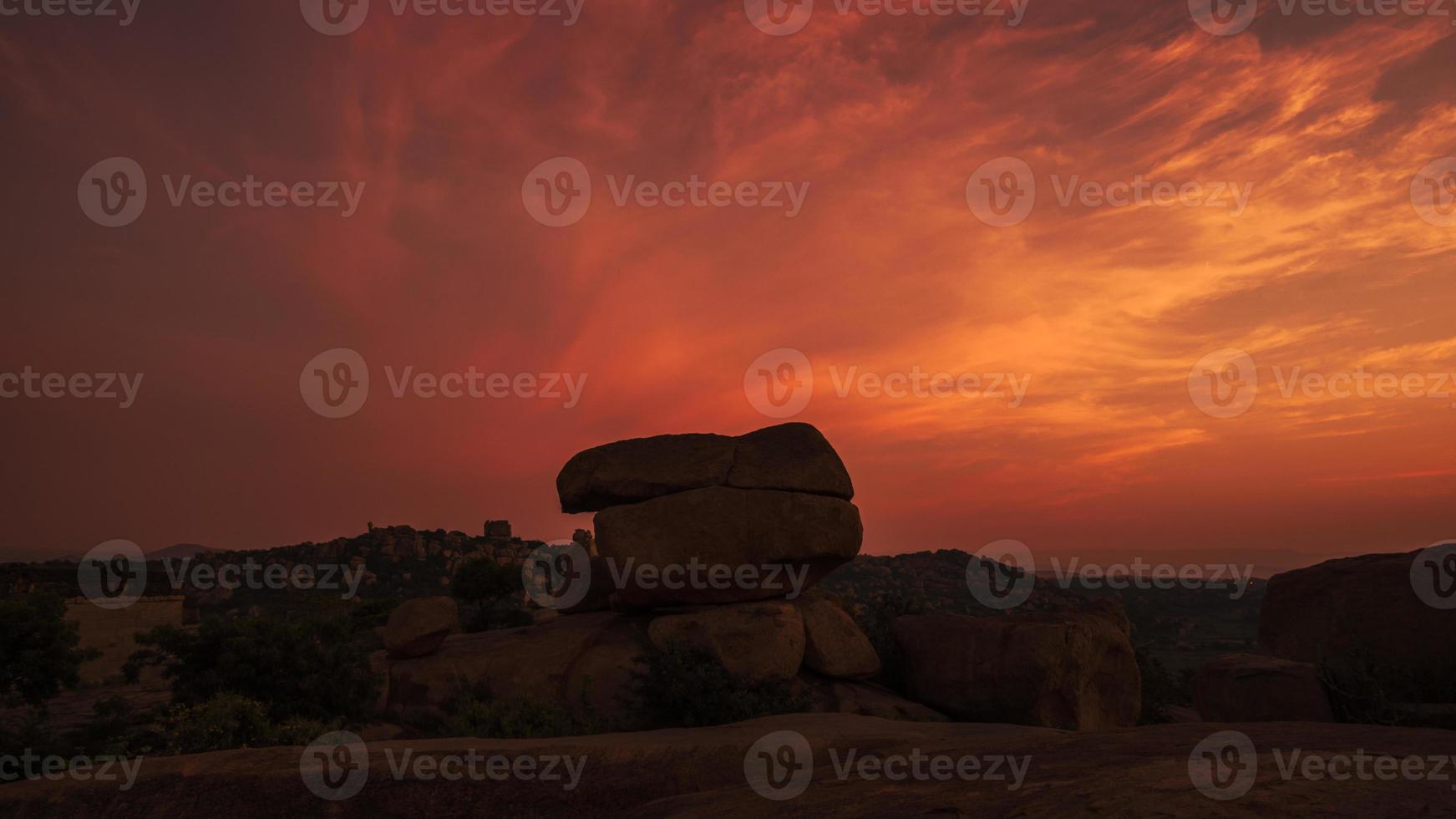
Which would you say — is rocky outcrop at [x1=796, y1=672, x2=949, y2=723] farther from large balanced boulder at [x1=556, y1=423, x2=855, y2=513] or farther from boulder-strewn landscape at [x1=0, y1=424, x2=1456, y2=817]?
large balanced boulder at [x1=556, y1=423, x2=855, y2=513]

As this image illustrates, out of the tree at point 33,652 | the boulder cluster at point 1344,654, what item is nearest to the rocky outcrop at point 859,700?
the boulder cluster at point 1344,654

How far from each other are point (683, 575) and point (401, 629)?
30.4ft

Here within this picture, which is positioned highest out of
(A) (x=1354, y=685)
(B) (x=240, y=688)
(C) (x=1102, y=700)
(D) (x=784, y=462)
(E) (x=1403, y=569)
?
(D) (x=784, y=462)

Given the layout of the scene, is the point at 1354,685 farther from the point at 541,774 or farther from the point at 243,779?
the point at 243,779

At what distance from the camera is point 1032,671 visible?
2038 centimetres

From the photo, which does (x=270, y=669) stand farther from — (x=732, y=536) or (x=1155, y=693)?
(x=1155, y=693)

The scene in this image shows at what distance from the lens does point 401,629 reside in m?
25.1

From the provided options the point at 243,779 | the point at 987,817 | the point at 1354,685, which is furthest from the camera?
the point at 1354,685

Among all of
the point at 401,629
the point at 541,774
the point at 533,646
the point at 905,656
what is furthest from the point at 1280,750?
the point at 401,629

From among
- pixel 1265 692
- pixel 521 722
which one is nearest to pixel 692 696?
pixel 521 722

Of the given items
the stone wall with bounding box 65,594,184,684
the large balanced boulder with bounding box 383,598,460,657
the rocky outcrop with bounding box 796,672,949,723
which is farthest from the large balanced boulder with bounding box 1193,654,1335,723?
the stone wall with bounding box 65,594,184,684

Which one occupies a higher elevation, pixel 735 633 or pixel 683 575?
pixel 683 575

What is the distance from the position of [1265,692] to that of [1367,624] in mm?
4670

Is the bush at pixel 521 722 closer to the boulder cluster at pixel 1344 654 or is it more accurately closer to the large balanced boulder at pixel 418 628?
the large balanced boulder at pixel 418 628
